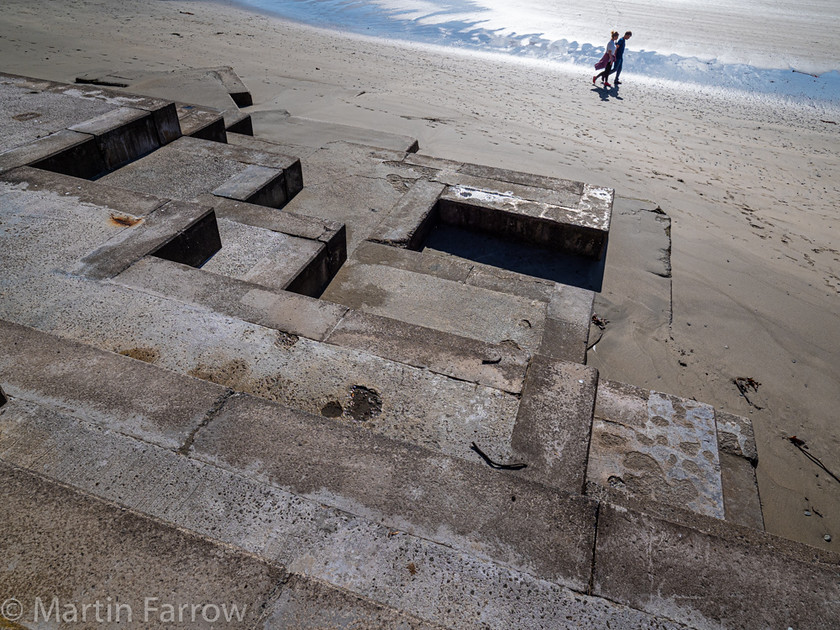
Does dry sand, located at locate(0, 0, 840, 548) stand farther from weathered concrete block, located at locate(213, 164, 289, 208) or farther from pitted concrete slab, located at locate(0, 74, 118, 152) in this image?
weathered concrete block, located at locate(213, 164, 289, 208)

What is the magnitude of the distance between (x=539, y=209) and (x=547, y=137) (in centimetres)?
421

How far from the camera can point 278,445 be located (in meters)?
1.97

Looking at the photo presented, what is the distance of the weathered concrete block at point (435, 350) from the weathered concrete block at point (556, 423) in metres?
0.10

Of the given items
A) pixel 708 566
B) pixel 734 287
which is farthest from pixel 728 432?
pixel 734 287

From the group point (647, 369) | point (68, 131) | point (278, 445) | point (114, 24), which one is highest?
point (114, 24)

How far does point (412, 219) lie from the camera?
184 inches

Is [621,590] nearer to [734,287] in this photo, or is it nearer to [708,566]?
[708,566]

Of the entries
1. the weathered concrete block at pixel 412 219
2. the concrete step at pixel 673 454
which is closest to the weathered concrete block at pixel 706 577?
the concrete step at pixel 673 454

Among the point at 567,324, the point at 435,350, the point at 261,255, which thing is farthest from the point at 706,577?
the point at 261,255

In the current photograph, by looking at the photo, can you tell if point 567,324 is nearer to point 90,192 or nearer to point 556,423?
point 556,423

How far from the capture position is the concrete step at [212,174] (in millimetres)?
4453

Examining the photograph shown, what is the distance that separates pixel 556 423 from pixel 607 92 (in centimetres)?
1191

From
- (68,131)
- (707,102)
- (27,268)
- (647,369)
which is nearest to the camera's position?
(27,268)

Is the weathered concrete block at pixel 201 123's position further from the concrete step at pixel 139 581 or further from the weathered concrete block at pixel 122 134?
the concrete step at pixel 139 581
